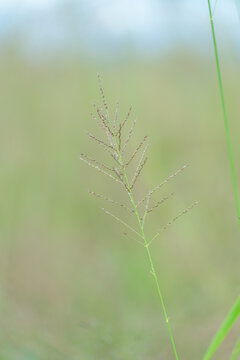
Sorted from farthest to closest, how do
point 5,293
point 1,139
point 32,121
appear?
point 32,121 < point 1,139 < point 5,293

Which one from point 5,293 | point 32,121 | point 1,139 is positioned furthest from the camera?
point 32,121

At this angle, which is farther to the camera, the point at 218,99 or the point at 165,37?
the point at 218,99

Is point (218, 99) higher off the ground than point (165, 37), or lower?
lower

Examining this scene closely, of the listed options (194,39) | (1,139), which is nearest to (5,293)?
(1,139)

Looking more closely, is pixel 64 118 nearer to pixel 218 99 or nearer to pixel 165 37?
pixel 165 37
